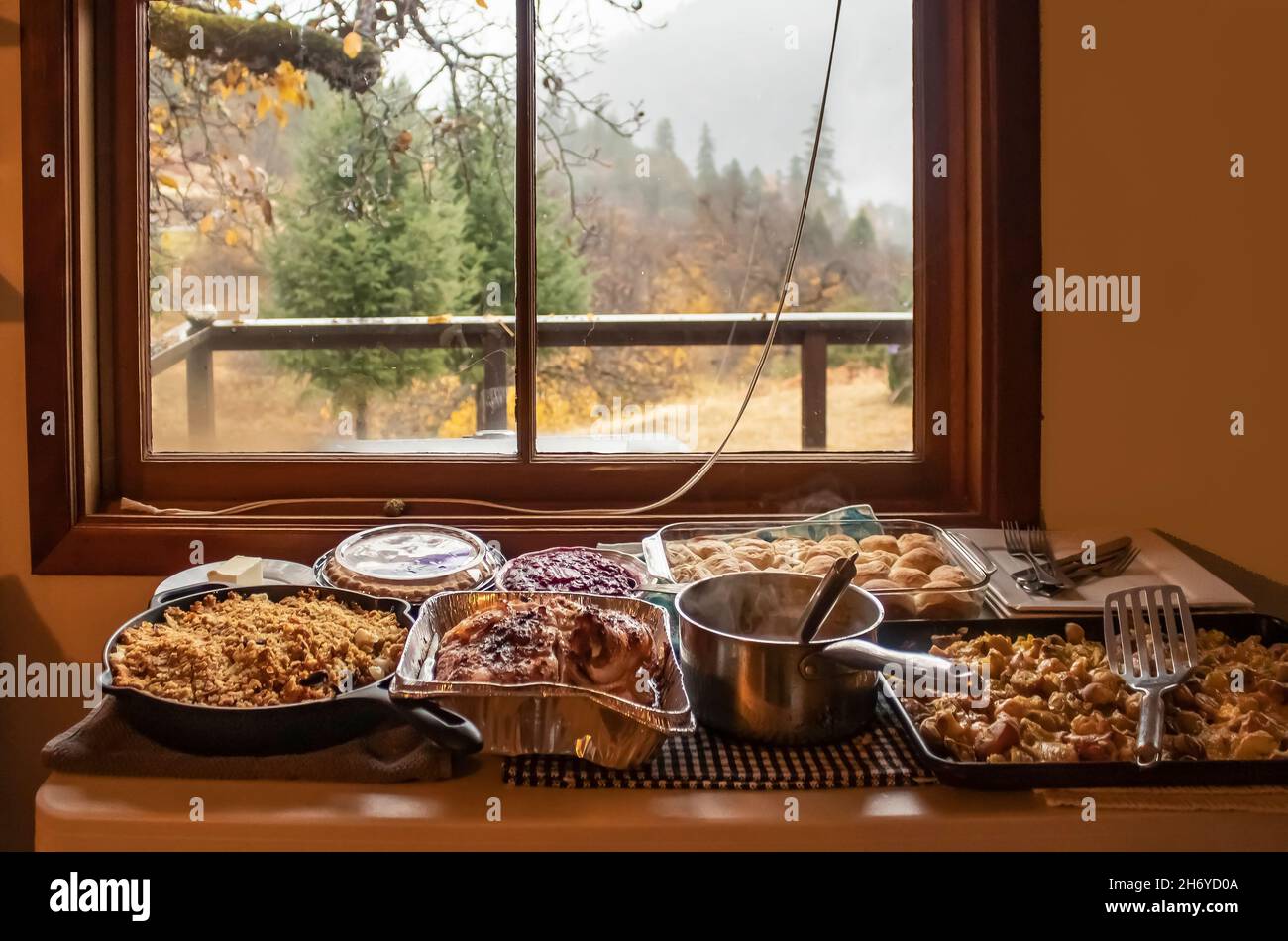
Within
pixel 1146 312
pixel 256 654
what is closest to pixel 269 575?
pixel 256 654

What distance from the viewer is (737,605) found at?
1247mm

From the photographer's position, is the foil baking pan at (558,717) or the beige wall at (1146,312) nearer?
the foil baking pan at (558,717)

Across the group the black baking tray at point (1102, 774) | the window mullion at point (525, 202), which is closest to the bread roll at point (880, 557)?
the black baking tray at point (1102, 774)

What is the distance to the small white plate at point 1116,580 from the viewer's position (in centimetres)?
137

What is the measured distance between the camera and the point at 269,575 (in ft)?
4.81

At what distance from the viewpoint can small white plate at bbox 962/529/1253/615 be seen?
1372 mm

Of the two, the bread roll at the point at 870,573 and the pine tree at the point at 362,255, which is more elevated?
the pine tree at the point at 362,255

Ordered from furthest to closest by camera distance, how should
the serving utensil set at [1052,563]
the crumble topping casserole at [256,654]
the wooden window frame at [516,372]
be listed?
1. the wooden window frame at [516,372]
2. the serving utensil set at [1052,563]
3. the crumble topping casserole at [256,654]

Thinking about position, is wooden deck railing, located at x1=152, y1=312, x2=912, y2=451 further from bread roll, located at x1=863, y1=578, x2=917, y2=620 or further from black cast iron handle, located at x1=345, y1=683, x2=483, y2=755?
black cast iron handle, located at x1=345, y1=683, x2=483, y2=755

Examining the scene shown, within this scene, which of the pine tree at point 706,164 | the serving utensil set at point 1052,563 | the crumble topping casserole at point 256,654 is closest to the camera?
the crumble topping casserole at point 256,654

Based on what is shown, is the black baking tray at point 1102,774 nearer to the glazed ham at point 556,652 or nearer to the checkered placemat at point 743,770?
the checkered placemat at point 743,770

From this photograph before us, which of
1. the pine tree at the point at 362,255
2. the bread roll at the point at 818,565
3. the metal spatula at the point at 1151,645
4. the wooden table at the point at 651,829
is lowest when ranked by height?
the wooden table at the point at 651,829
